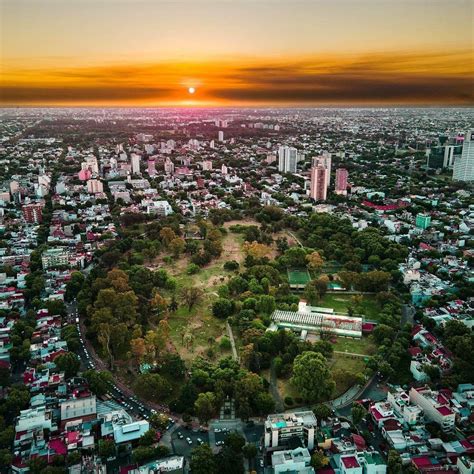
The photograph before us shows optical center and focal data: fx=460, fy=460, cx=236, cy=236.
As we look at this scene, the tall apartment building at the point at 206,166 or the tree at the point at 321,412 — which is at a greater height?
the tree at the point at 321,412

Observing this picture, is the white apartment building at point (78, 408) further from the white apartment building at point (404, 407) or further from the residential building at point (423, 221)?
the residential building at point (423, 221)

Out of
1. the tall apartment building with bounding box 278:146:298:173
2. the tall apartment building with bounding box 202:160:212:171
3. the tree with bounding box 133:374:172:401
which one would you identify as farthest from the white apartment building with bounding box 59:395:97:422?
the tall apartment building with bounding box 202:160:212:171

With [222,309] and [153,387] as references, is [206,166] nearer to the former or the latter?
[222,309]

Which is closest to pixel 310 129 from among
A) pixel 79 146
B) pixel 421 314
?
pixel 79 146

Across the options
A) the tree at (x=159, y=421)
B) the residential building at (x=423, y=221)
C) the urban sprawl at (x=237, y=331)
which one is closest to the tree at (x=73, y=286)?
the urban sprawl at (x=237, y=331)

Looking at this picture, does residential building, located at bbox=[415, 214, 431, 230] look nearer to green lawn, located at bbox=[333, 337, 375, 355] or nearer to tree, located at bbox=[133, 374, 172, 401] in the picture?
Answer: green lawn, located at bbox=[333, 337, 375, 355]

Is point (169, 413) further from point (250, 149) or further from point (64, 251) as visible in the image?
point (250, 149)

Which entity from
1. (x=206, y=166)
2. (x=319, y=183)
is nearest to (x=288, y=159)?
(x=206, y=166)
